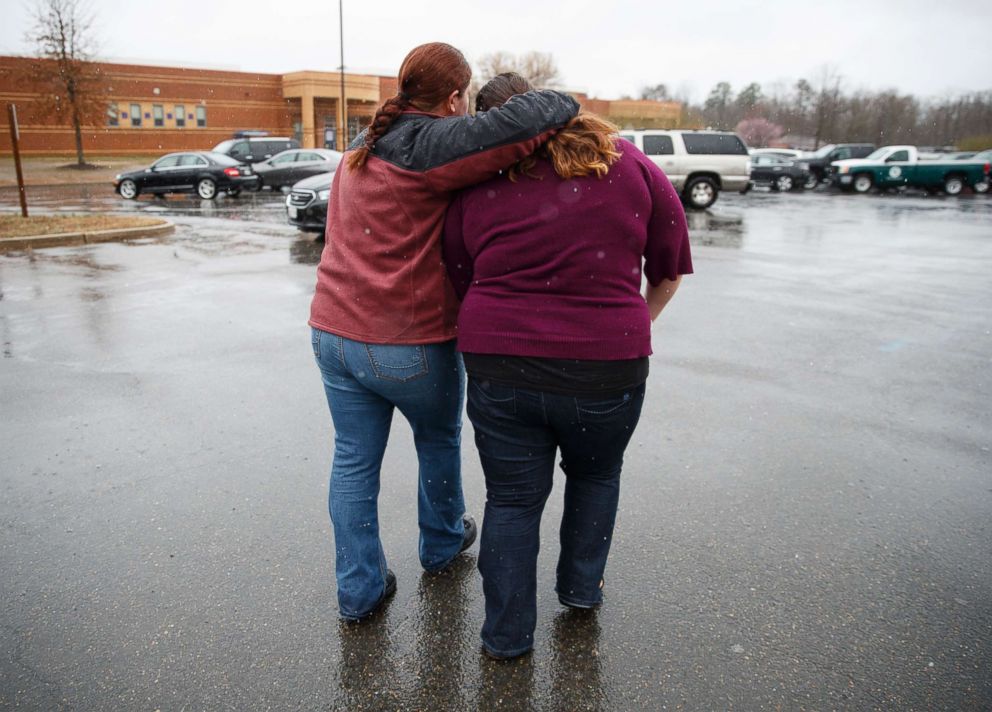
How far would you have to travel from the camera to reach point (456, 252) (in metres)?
2.40

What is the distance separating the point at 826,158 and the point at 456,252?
1373 inches

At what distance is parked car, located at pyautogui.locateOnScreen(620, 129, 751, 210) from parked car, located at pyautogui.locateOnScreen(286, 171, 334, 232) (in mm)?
10226

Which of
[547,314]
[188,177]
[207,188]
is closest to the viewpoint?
[547,314]

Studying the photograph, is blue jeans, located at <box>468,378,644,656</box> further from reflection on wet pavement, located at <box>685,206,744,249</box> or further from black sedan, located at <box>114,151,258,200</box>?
black sedan, located at <box>114,151,258,200</box>

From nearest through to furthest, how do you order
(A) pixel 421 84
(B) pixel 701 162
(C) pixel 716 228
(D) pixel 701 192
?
1. (A) pixel 421 84
2. (C) pixel 716 228
3. (B) pixel 701 162
4. (D) pixel 701 192

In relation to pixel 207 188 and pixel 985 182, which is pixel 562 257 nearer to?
pixel 207 188

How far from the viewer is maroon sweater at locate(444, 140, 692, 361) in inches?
84.0

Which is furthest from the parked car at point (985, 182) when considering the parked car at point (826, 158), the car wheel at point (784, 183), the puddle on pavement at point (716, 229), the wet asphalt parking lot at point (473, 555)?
the wet asphalt parking lot at point (473, 555)

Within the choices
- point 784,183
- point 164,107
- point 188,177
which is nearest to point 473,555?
point 188,177

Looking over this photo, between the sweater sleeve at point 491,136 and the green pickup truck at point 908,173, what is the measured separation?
3065cm

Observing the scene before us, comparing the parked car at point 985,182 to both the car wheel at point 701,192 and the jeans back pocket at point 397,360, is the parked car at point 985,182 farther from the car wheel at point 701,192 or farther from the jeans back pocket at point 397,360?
the jeans back pocket at point 397,360

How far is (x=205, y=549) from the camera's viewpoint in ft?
10.7

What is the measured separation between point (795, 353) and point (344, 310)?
504 cm

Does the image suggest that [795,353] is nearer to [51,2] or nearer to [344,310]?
[344,310]
